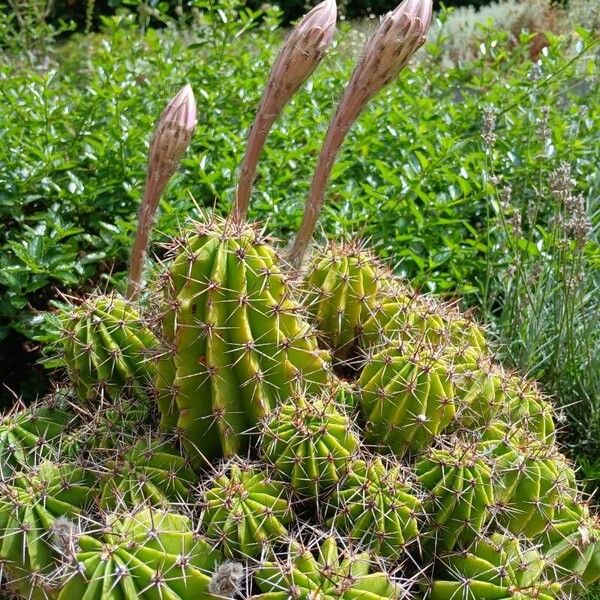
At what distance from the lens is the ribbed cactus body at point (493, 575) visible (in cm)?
183

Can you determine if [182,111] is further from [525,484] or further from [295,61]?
[525,484]

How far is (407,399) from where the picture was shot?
6.40 feet

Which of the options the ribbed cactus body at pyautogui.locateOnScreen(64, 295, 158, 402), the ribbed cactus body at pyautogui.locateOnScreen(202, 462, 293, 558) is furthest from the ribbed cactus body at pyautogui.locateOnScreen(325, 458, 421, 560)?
the ribbed cactus body at pyautogui.locateOnScreen(64, 295, 158, 402)

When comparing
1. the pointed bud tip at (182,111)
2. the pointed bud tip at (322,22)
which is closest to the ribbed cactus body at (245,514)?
the pointed bud tip at (182,111)

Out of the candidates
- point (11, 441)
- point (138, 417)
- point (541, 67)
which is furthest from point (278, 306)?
point (541, 67)

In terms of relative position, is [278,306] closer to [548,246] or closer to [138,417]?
[138,417]

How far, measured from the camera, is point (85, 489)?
6.52 ft

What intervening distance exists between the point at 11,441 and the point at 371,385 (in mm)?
933

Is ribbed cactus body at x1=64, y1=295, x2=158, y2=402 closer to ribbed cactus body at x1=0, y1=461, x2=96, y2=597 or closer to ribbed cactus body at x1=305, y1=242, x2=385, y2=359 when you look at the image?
ribbed cactus body at x1=0, y1=461, x2=96, y2=597

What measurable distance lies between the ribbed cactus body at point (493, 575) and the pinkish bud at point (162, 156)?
3.53 feet

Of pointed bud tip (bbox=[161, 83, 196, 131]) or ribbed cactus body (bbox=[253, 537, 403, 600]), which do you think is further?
pointed bud tip (bbox=[161, 83, 196, 131])

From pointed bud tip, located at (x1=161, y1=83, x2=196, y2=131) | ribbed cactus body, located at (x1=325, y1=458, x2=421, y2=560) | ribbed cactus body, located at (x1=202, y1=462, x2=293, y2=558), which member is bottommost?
ribbed cactus body, located at (x1=325, y1=458, x2=421, y2=560)

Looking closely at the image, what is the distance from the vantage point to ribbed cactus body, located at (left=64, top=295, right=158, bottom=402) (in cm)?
215

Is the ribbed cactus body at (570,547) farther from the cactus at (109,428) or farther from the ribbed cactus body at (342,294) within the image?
the cactus at (109,428)
